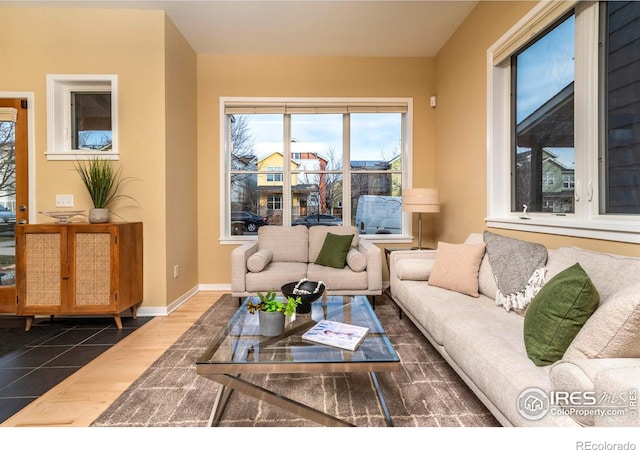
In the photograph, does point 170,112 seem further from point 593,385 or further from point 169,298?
point 593,385

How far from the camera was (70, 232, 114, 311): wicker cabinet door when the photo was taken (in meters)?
2.56

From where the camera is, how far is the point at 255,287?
2896 millimetres

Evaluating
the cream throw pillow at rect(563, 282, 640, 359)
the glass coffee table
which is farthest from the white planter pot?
the cream throw pillow at rect(563, 282, 640, 359)

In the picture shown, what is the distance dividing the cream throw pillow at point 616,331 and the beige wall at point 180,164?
10.7 ft

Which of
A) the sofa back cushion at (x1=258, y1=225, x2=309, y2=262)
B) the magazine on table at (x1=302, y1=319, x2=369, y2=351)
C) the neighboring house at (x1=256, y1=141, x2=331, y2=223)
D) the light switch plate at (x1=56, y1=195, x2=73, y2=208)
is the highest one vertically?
the neighboring house at (x1=256, y1=141, x2=331, y2=223)

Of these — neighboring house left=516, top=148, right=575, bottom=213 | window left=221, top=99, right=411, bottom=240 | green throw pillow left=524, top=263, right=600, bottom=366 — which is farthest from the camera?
window left=221, top=99, right=411, bottom=240

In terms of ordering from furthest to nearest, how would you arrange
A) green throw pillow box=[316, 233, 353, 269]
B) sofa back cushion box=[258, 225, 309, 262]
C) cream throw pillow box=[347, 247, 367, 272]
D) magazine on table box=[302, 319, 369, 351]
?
sofa back cushion box=[258, 225, 309, 262] < green throw pillow box=[316, 233, 353, 269] < cream throw pillow box=[347, 247, 367, 272] < magazine on table box=[302, 319, 369, 351]

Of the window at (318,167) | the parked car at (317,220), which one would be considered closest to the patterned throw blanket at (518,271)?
the window at (318,167)

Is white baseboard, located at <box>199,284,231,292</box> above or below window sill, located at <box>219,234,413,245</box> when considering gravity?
below

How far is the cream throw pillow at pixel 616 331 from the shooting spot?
3.16ft

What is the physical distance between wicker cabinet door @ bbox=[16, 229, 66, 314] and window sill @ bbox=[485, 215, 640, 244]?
3926mm

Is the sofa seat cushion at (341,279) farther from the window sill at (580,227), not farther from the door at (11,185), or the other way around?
the door at (11,185)

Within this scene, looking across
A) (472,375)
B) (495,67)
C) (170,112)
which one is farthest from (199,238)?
(495,67)

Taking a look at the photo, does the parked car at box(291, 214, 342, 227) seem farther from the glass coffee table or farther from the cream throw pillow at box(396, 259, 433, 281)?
the glass coffee table
